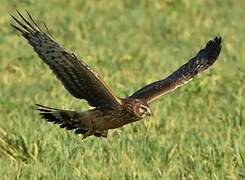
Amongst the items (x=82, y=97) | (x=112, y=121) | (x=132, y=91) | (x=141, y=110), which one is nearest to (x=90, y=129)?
(x=112, y=121)

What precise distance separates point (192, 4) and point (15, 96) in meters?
5.63

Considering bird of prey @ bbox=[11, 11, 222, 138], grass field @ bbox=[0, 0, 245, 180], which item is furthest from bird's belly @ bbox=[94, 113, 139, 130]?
grass field @ bbox=[0, 0, 245, 180]

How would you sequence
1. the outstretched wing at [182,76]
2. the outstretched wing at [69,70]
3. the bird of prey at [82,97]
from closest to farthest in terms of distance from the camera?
1. the outstretched wing at [69,70]
2. the bird of prey at [82,97]
3. the outstretched wing at [182,76]

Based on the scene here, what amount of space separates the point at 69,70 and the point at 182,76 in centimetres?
125

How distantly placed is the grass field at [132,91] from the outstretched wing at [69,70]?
0.43 meters

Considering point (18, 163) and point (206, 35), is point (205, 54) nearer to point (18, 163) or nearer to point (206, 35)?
point (18, 163)

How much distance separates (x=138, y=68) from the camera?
421 inches

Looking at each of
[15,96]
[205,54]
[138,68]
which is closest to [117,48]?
[138,68]

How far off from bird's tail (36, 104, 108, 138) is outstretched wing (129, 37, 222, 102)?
1.63 ft

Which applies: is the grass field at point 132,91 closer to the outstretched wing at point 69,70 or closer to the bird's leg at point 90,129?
the bird's leg at point 90,129

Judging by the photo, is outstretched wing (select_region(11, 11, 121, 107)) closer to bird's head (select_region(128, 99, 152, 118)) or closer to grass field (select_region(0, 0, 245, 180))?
bird's head (select_region(128, 99, 152, 118))

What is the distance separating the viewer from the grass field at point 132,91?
22.0 ft

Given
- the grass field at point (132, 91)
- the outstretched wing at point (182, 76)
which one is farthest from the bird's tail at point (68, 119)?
the outstretched wing at point (182, 76)

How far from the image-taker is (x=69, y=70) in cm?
668
